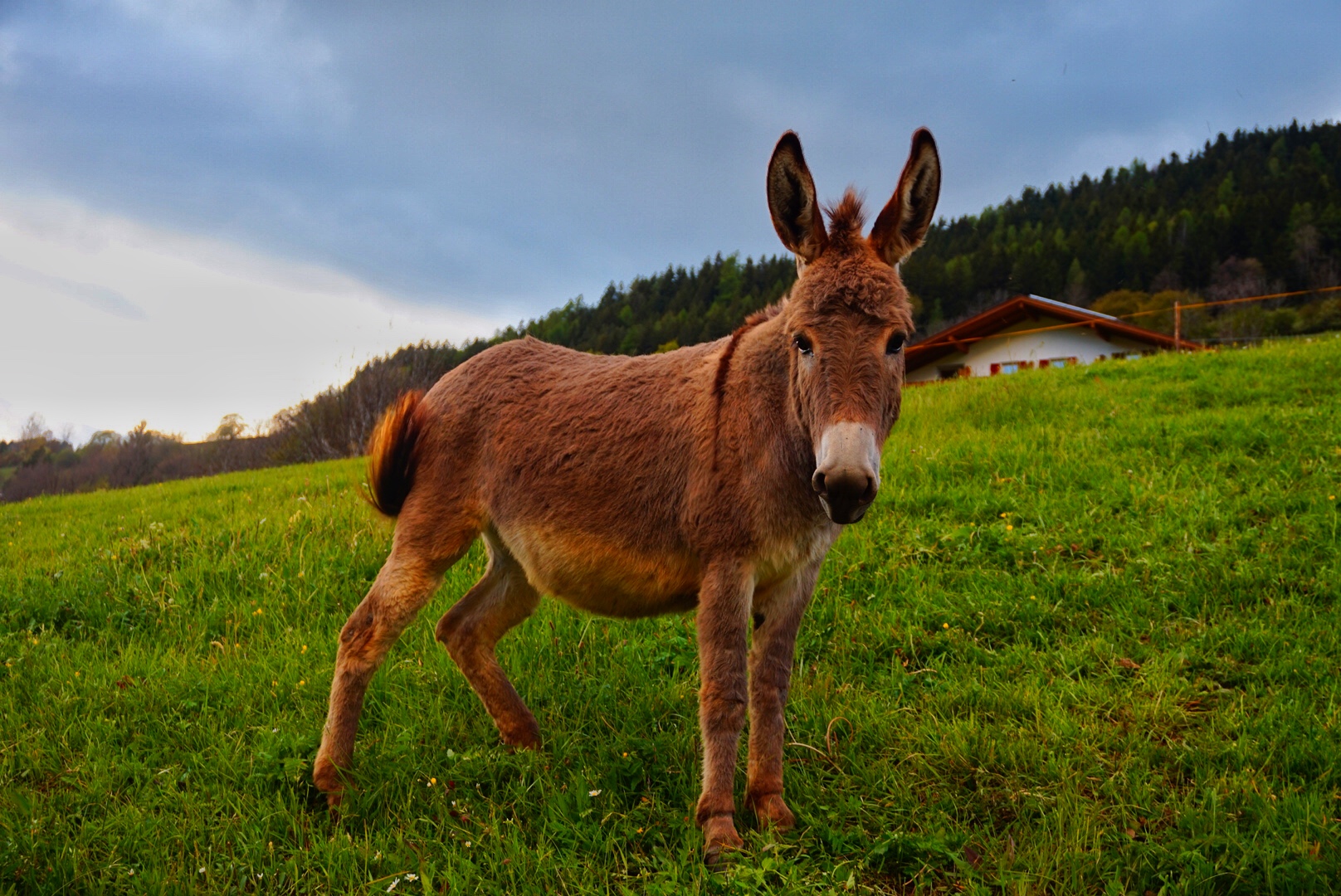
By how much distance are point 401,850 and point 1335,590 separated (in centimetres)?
522

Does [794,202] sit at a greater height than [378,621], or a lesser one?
greater

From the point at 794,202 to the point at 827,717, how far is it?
7.85 ft

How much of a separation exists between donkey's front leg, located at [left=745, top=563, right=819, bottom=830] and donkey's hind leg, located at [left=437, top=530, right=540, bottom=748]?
1.19 meters

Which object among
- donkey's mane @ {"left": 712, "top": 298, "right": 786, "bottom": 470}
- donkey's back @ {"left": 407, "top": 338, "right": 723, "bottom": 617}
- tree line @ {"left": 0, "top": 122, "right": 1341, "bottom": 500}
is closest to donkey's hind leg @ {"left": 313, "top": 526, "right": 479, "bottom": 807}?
donkey's back @ {"left": 407, "top": 338, "right": 723, "bottom": 617}

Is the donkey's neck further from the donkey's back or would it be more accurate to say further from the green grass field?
the green grass field

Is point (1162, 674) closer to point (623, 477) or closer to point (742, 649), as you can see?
point (742, 649)

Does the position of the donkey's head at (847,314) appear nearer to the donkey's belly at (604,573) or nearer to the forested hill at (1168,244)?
the donkey's belly at (604,573)

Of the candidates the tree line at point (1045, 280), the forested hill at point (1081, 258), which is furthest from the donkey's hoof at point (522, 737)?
the forested hill at point (1081, 258)

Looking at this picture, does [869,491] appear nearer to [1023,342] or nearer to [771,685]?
[771,685]

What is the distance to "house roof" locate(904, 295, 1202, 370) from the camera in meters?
29.9

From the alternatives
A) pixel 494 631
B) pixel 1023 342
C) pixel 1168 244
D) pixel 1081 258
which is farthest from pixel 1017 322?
pixel 494 631

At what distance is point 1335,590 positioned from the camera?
14.0 feet

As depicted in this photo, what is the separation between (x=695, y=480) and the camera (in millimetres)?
2832

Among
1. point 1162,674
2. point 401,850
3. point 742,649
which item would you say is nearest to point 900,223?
point 742,649
